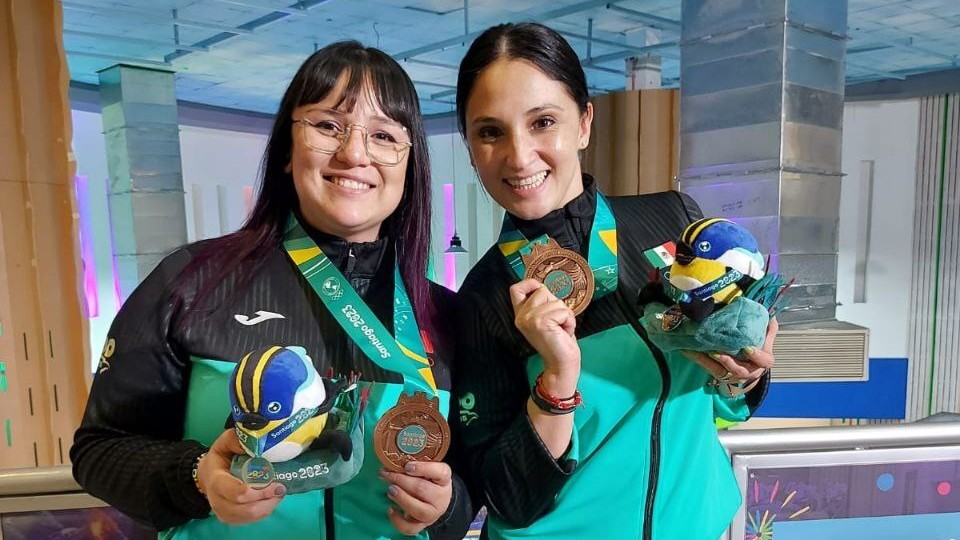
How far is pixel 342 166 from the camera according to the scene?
1.10 meters

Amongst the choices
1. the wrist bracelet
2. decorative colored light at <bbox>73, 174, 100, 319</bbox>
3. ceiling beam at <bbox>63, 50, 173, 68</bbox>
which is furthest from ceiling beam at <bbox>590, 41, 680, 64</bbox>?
the wrist bracelet

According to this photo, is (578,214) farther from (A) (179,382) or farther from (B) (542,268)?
(A) (179,382)

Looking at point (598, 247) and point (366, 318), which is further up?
point (598, 247)

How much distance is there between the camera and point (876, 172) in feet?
23.1

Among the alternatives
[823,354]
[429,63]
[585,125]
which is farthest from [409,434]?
[429,63]

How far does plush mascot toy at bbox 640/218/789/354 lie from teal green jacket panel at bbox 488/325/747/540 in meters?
0.12

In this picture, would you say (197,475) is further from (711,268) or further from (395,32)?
(395,32)

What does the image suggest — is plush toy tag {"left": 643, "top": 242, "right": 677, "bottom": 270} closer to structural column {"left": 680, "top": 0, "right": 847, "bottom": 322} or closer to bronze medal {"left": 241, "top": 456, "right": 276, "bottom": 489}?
bronze medal {"left": 241, "top": 456, "right": 276, "bottom": 489}

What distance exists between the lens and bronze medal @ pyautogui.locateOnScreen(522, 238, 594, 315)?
3.73 feet

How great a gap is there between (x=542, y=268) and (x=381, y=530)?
1.73 ft

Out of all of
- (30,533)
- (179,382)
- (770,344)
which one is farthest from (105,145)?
(770,344)

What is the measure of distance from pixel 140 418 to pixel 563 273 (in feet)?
2.48

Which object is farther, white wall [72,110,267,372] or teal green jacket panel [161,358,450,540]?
white wall [72,110,267,372]

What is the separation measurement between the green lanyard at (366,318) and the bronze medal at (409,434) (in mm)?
69
